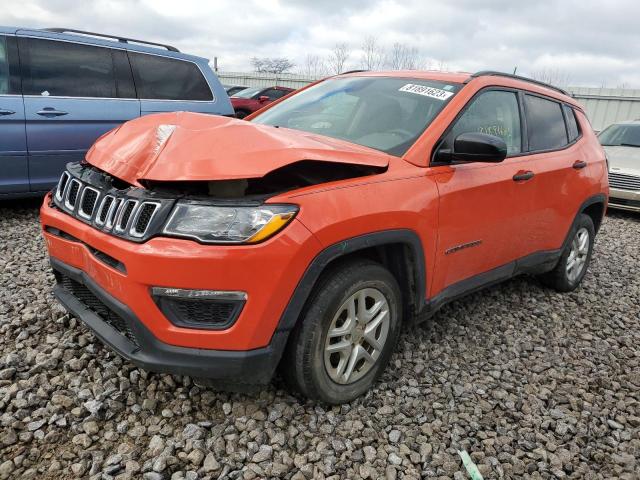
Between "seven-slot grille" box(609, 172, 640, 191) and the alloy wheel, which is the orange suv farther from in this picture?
"seven-slot grille" box(609, 172, 640, 191)

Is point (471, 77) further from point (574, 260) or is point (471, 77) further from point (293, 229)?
point (574, 260)

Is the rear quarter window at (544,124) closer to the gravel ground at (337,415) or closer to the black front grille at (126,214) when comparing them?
the gravel ground at (337,415)

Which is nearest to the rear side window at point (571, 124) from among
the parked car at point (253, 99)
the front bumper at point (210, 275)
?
the front bumper at point (210, 275)

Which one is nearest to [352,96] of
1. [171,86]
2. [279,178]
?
[279,178]

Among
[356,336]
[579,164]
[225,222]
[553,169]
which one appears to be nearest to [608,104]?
[579,164]

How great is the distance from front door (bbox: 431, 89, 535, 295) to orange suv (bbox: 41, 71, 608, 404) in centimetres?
1

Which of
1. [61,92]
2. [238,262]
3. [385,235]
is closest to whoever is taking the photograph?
[238,262]

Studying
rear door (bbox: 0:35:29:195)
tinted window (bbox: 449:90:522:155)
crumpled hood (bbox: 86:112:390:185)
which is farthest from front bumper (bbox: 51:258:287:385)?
rear door (bbox: 0:35:29:195)

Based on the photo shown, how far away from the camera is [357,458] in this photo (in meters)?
2.18

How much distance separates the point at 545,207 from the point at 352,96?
5.12ft

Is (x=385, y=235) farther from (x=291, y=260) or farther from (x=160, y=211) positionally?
(x=160, y=211)

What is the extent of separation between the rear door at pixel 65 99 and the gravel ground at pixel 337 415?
77.6 inches

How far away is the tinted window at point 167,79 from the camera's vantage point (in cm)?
551

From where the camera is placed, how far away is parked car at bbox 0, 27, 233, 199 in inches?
185
